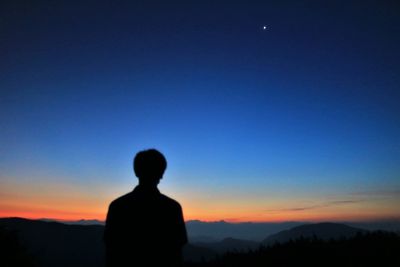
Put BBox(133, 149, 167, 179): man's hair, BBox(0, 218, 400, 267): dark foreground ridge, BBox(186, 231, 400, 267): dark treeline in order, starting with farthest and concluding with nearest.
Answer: BBox(0, 218, 400, 267): dark foreground ridge, BBox(186, 231, 400, 267): dark treeline, BBox(133, 149, 167, 179): man's hair

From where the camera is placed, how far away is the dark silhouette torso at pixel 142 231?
3371 millimetres

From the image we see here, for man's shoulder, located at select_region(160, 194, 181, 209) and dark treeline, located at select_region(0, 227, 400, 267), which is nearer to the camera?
man's shoulder, located at select_region(160, 194, 181, 209)

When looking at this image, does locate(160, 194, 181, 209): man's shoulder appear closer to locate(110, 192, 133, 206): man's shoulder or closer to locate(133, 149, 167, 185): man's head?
locate(133, 149, 167, 185): man's head

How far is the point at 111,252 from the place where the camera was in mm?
3402

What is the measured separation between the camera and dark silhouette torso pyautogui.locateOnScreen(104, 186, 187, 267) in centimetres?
337

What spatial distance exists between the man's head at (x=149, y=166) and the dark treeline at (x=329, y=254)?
816 cm

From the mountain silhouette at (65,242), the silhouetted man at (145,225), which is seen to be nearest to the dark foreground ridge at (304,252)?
the silhouetted man at (145,225)

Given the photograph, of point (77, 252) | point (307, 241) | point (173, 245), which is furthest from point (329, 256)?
point (77, 252)

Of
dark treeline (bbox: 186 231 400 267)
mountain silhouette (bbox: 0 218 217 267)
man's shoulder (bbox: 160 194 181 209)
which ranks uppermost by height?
man's shoulder (bbox: 160 194 181 209)

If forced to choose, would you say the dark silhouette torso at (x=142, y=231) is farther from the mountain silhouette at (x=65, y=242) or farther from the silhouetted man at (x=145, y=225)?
the mountain silhouette at (x=65, y=242)

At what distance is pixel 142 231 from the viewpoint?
341 centimetres

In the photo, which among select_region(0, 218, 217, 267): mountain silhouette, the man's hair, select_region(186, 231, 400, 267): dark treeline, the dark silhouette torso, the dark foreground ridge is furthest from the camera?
select_region(0, 218, 217, 267): mountain silhouette

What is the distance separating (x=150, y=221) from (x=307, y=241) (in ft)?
38.2

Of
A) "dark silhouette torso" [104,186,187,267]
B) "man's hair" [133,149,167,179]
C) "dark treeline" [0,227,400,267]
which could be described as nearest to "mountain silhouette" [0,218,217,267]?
"dark treeline" [0,227,400,267]
